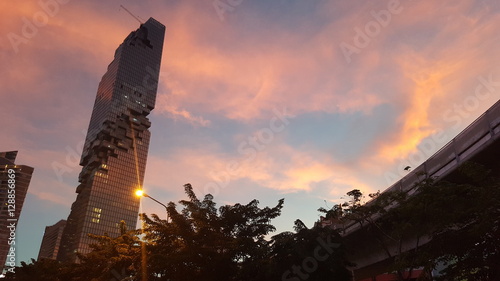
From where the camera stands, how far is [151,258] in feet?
74.8

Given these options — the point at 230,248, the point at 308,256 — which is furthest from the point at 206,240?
the point at 308,256

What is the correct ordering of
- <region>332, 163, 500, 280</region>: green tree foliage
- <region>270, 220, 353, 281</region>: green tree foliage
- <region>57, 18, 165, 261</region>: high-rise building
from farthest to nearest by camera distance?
<region>57, 18, 165, 261</region>: high-rise building
<region>270, 220, 353, 281</region>: green tree foliage
<region>332, 163, 500, 280</region>: green tree foliage

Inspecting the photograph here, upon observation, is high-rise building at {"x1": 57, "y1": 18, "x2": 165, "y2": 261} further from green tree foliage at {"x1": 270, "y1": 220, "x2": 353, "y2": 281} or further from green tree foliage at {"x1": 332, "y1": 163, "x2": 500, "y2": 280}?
green tree foliage at {"x1": 332, "y1": 163, "x2": 500, "y2": 280}

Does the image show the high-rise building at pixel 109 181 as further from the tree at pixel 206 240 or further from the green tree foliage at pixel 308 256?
the green tree foliage at pixel 308 256

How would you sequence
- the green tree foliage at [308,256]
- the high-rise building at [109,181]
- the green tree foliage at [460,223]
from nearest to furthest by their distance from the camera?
the green tree foliage at [460,223]
the green tree foliage at [308,256]
the high-rise building at [109,181]

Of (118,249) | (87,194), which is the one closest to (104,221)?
(87,194)

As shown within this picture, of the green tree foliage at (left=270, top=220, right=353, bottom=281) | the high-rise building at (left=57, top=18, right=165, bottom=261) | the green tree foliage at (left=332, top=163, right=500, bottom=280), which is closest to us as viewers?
the green tree foliage at (left=332, top=163, right=500, bottom=280)

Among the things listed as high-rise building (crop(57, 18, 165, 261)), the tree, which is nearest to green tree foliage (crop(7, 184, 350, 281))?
the tree

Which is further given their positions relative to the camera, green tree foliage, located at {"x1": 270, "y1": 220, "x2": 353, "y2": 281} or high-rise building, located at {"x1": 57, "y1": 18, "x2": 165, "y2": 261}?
high-rise building, located at {"x1": 57, "y1": 18, "x2": 165, "y2": 261}

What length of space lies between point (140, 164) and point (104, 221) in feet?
110

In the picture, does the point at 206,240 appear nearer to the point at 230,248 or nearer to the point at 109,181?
the point at 230,248

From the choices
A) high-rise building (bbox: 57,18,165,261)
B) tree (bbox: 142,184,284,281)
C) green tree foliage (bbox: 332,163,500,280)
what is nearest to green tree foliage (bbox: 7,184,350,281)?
tree (bbox: 142,184,284,281)

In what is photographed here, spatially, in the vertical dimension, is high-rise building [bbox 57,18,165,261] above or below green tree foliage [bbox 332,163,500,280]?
above

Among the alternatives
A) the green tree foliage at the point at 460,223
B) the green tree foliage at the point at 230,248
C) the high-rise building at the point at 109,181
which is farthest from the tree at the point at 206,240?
the high-rise building at the point at 109,181
